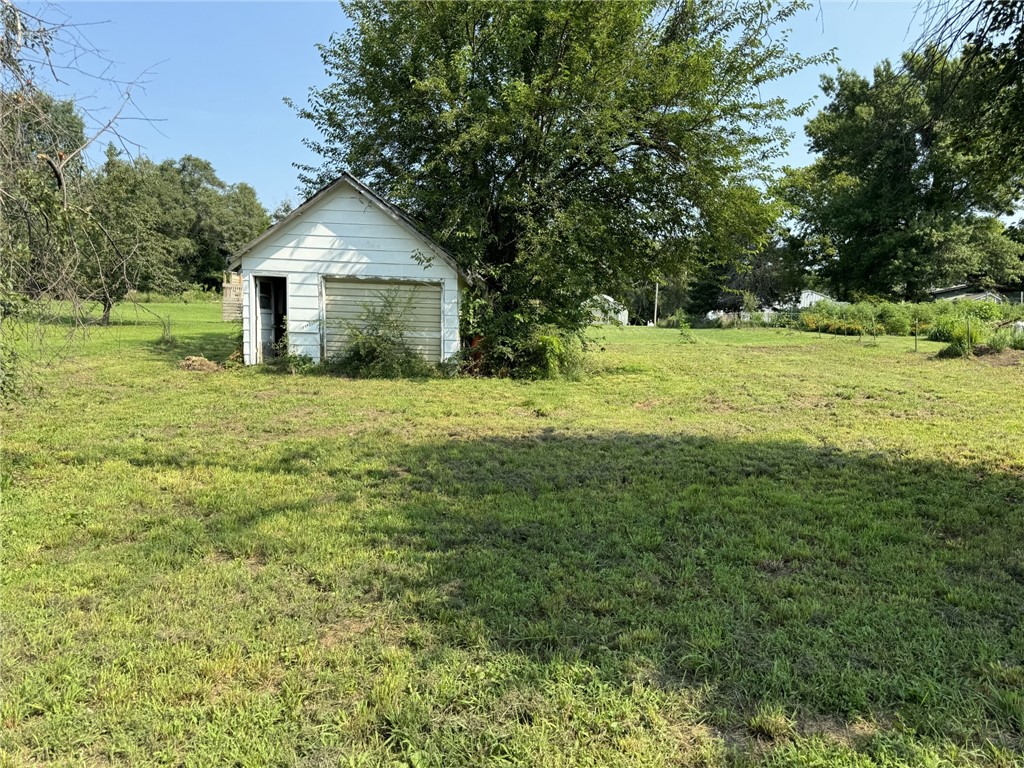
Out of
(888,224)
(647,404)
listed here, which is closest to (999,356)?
(647,404)

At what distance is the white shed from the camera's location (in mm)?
12922

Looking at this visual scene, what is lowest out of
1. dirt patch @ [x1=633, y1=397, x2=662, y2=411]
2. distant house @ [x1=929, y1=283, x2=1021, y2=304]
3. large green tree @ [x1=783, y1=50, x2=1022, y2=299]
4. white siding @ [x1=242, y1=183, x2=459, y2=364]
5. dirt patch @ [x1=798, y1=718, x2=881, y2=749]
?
dirt patch @ [x1=798, y1=718, x2=881, y2=749]

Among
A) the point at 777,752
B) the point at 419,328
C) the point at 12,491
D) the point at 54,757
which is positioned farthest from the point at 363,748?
the point at 419,328

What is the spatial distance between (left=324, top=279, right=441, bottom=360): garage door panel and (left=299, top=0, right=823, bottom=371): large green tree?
100cm

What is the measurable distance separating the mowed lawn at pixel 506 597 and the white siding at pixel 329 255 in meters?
Answer: 6.08

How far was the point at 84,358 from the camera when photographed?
13.6 metres

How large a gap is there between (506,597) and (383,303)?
10771mm

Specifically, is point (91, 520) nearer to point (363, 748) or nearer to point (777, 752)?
point (363, 748)

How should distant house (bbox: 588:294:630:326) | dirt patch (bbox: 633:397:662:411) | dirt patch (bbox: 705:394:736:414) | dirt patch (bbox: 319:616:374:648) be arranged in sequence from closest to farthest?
dirt patch (bbox: 319:616:374:648)
dirt patch (bbox: 705:394:736:414)
dirt patch (bbox: 633:397:662:411)
distant house (bbox: 588:294:630:326)

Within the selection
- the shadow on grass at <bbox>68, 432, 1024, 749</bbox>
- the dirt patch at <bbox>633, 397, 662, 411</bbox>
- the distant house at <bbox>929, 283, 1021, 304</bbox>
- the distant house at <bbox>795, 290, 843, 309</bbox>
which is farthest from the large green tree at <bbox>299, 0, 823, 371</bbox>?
the distant house at <bbox>795, 290, 843, 309</bbox>

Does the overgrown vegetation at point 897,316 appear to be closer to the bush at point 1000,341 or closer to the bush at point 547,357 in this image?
the bush at point 1000,341

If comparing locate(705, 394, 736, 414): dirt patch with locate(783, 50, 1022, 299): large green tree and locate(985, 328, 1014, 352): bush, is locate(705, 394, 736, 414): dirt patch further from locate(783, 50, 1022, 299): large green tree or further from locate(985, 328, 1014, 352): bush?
locate(783, 50, 1022, 299): large green tree

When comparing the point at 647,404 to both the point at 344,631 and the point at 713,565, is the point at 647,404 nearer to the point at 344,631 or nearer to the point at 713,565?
the point at 713,565

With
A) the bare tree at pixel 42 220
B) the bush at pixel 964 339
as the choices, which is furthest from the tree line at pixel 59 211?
the bush at pixel 964 339
